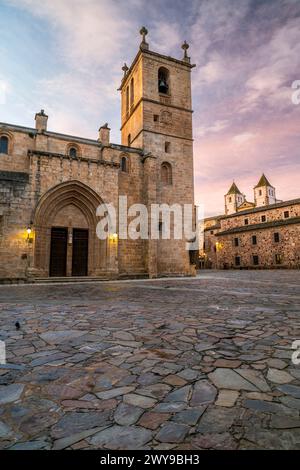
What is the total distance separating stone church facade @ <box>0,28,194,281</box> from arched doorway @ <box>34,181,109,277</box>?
60 millimetres

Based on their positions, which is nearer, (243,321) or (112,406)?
(112,406)

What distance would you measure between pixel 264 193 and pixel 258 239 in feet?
117

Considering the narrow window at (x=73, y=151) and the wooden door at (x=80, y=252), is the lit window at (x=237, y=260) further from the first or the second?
the narrow window at (x=73, y=151)

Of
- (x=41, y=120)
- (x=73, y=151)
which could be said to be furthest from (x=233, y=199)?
(x=41, y=120)

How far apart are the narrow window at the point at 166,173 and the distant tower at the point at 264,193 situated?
53.2 m

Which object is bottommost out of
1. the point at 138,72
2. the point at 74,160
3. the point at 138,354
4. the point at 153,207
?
the point at 138,354

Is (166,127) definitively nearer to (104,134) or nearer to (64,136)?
(104,134)

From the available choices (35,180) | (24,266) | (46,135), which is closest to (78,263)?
(24,266)

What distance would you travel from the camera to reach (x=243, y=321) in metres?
4.20

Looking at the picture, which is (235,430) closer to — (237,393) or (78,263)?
(237,393)

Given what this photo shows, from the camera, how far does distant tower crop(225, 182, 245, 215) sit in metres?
73.0

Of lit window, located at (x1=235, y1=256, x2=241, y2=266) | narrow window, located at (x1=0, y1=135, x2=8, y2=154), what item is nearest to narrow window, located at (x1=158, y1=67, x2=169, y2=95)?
narrow window, located at (x1=0, y1=135, x2=8, y2=154)
